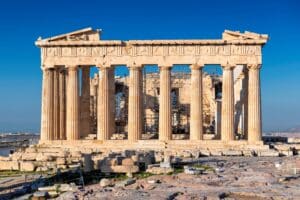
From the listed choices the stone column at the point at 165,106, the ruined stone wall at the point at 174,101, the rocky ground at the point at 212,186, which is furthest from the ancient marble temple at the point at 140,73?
the rocky ground at the point at 212,186

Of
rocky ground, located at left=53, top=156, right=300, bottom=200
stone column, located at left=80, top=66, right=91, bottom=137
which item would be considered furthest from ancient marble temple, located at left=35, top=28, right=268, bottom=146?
rocky ground, located at left=53, top=156, right=300, bottom=200

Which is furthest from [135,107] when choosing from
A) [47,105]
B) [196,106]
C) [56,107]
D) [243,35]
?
[243,35]

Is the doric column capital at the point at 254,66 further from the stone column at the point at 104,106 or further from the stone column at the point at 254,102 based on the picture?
the stone column at the point at 104,106

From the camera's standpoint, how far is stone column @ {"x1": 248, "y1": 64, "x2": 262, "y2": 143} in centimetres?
4400

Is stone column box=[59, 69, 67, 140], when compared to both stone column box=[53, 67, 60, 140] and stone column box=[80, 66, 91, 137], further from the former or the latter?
stone column box=[80, 66, 91, 137]

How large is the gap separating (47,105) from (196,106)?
12117 millimetres

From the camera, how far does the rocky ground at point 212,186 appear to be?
19.1m

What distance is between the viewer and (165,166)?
91.9 ft

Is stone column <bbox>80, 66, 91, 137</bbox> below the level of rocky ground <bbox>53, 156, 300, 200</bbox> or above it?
above

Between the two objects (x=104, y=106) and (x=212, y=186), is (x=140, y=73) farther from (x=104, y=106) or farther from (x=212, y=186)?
(x=212, y=186)

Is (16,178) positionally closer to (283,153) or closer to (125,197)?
(125,197)

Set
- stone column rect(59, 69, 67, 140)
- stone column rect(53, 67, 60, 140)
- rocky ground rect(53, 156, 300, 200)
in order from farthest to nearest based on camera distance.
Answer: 1. stone column rect(59, 69, 67, 140)
2. stone column rect(53, 67, 60, 140)
3. rocky ground rect(53, 156, 300, 200)

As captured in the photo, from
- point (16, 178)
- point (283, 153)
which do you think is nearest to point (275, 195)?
point (16, 178)

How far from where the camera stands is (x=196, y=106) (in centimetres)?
4428
